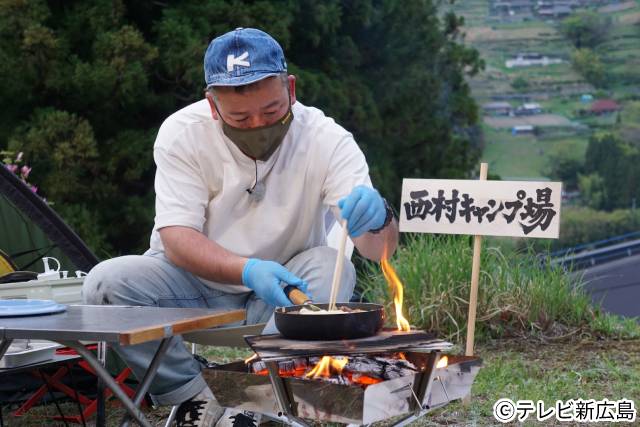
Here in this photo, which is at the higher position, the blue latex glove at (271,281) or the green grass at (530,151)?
the blue latex glove at (271,281)

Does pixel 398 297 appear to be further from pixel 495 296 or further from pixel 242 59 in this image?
pixel 495 296

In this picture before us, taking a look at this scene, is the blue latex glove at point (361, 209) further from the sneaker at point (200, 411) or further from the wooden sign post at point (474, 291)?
the wooden sign post at point (474, 291)

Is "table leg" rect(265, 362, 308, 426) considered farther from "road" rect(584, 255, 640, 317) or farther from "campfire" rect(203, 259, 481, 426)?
"road" rect(584, 255, 640, 317)

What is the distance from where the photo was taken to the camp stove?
1821 mm

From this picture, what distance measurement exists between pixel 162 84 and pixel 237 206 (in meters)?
4.68

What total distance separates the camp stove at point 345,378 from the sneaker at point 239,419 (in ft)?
1.27

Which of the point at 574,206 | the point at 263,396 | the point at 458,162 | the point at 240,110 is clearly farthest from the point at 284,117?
the point at 458,162

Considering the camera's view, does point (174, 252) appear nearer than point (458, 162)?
Yes

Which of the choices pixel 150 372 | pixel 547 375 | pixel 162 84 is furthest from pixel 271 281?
pixel 162 84

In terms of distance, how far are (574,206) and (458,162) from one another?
4.93 feet

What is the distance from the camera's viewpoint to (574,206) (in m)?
6.41

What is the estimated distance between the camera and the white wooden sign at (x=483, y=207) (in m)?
3.21

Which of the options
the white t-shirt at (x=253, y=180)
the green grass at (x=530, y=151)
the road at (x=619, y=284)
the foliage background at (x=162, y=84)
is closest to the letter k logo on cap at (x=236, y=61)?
the white t-shirt at (x=253, y=180)

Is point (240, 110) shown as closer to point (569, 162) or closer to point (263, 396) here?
point (263, 396)
